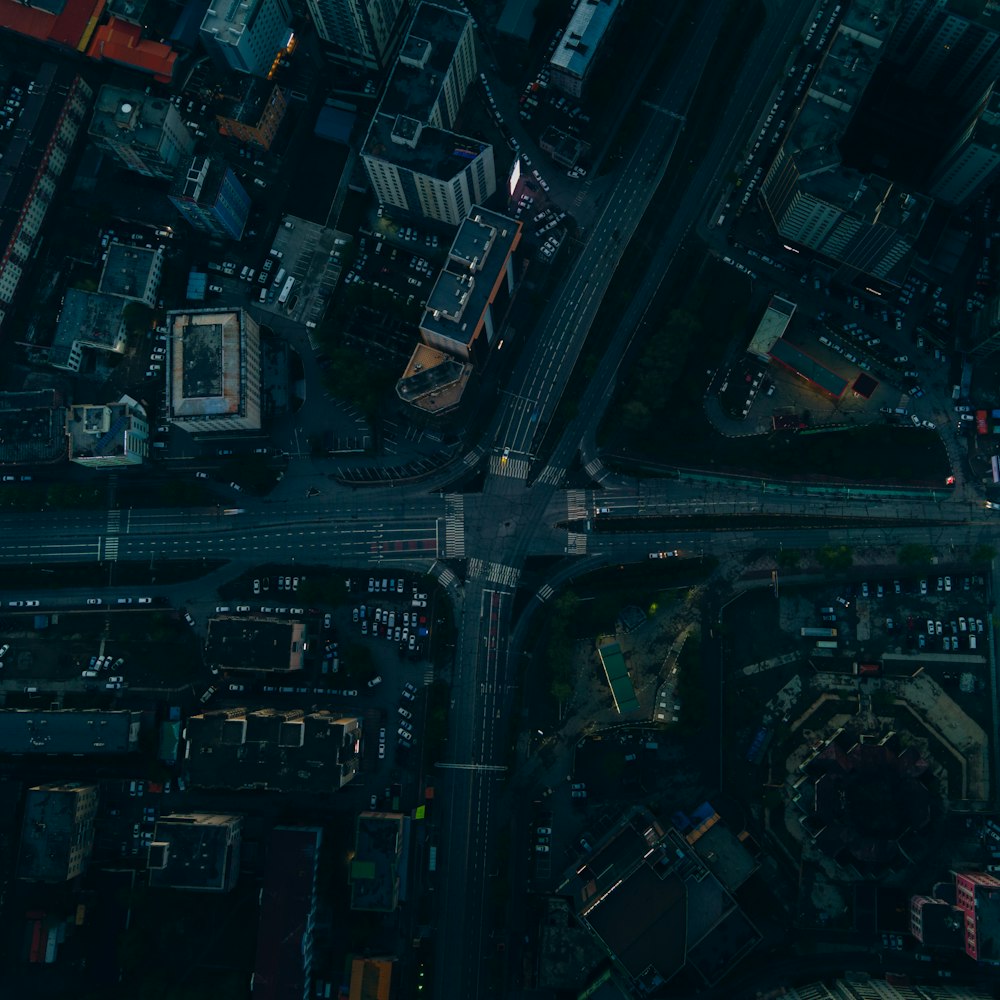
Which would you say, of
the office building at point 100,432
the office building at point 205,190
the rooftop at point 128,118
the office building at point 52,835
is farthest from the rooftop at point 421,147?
the office building at point 52,835

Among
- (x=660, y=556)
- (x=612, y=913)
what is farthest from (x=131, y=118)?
(x=612, y=913)

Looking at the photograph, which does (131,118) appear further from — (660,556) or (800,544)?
(800,544)

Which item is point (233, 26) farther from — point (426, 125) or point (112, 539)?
point (112, 539)

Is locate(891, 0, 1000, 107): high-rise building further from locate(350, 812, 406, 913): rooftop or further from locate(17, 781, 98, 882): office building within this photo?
locate(17, 781, 98, 882): office building

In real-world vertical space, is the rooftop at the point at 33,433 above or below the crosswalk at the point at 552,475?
below

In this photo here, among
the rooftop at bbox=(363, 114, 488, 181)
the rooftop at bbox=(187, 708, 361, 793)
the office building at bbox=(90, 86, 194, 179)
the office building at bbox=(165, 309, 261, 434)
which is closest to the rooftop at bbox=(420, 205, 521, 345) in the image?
the rooftop at bbox=(363, 114, 488, 181)

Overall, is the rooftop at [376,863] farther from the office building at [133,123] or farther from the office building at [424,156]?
the office building at [133,123]
